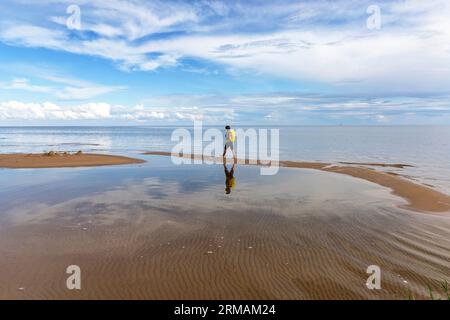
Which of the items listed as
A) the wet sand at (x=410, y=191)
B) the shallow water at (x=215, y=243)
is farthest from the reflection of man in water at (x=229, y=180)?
the wet sand at (x=410, y=191)

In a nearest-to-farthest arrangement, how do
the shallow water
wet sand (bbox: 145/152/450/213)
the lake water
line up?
the shallow water < wet sand (bbox: 145/152/450/213) < the lake water

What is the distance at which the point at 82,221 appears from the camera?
991cm

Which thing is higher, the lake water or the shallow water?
the lake water

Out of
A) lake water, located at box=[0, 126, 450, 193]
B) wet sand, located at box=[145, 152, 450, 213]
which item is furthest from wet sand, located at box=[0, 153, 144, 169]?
wet sand, located at box=[145, 152, 450, 213]

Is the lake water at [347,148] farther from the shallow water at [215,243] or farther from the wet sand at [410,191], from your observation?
the shallow water at [215,243]

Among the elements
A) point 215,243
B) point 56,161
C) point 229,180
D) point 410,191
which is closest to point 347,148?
point 410,191

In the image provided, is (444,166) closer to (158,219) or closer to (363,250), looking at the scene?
(363,250)

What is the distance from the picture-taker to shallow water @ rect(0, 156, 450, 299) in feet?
19.7

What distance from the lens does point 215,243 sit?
322 inches

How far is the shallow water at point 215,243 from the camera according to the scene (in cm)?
602

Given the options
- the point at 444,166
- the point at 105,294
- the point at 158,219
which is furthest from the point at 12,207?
the point at 444,166

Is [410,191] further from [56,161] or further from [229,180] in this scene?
[56,161]

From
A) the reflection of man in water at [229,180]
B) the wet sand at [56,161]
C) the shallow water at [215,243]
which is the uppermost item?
the wet sand at [56,161]

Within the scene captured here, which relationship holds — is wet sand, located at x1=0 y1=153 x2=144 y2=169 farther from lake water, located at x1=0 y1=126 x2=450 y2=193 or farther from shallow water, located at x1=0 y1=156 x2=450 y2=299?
lake water, located at x1=0 y1=126 x2=450 y2=193
